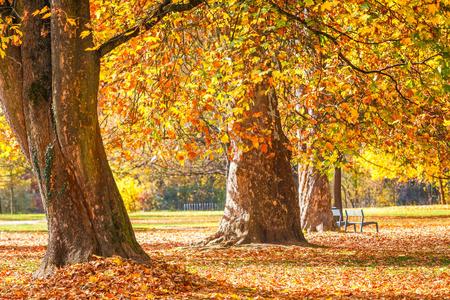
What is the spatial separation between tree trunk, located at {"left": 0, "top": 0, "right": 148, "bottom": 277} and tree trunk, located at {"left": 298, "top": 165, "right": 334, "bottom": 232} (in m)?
14.6

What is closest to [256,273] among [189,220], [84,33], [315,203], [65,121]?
[65,121]

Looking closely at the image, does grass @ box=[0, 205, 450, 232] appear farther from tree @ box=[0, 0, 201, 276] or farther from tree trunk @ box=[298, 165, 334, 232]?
tree @ box=[0, 0, 201, 276]

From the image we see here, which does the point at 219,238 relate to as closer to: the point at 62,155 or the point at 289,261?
the point at 289,261

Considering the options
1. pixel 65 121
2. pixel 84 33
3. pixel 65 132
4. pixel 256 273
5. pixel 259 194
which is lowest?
pixel 256 273

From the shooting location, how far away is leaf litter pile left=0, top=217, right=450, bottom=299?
414 inches

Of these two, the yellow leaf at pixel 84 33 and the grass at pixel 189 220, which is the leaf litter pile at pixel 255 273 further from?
the grass at pixel 189 220

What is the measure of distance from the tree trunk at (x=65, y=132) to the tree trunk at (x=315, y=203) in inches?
574

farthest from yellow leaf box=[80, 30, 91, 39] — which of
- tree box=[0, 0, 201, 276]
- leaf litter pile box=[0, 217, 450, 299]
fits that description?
leaf litter pile box=[0, 217, 450, 299]

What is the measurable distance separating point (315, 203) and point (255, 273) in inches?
480

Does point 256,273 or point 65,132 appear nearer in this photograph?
point 65,132

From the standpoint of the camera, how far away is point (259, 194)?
19.0 m

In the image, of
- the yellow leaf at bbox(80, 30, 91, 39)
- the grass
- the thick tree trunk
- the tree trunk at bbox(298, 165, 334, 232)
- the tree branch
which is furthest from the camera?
the grass

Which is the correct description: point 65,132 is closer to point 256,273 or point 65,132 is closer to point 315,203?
point 256,273

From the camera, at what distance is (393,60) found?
1764 centimetres
